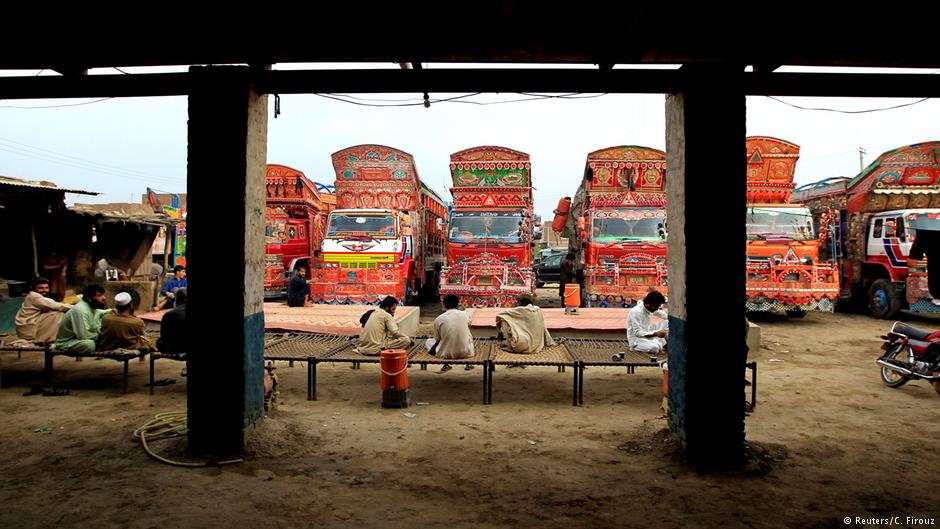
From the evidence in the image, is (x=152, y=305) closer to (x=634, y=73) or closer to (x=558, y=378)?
(x=558, y=378)

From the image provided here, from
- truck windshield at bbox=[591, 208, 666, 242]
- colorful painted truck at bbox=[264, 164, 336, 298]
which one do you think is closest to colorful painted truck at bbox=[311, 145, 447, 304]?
colorful painted truck at bbox=[264, 164, 336, 298]

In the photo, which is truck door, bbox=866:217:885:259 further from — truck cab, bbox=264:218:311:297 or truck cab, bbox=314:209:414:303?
truck cab, bbox=264:218:311:297

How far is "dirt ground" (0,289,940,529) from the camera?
3.65 meters

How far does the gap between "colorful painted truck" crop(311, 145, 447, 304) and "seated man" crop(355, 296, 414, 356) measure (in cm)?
654

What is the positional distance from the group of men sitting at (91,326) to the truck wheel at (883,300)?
49.5 feet

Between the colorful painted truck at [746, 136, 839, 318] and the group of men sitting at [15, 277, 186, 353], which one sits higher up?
the colorful painted truck at [746, 136, 839, 318]

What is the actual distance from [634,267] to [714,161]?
9.08m

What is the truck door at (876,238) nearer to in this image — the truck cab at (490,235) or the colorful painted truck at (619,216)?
the colorful painted truck at (619,216)

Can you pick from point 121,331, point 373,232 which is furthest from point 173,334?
point 373,232

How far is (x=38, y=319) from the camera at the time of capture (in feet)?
24.0

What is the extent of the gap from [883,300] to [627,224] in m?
6.52

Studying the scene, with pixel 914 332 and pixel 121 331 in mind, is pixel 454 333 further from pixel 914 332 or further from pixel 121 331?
pixel 914 332

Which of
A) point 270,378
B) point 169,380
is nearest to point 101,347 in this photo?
point 169,380

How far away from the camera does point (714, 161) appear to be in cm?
450
